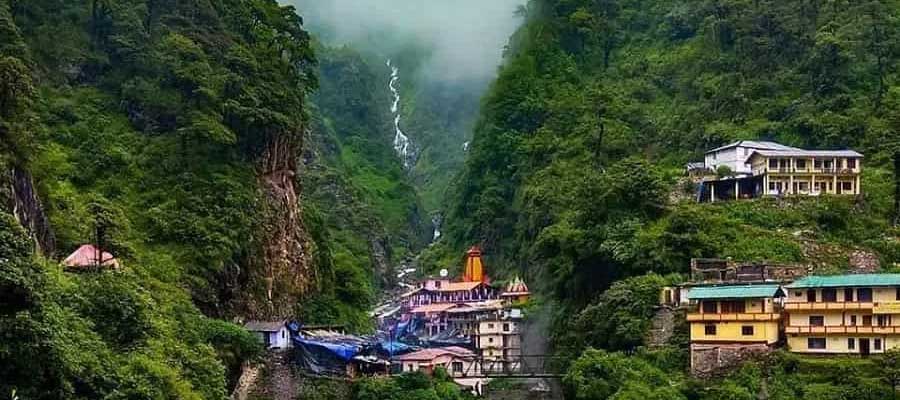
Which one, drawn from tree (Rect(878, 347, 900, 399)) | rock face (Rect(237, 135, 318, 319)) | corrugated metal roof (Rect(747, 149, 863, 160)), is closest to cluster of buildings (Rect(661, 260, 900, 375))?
tree (Rect(878, 347, 900, 399))

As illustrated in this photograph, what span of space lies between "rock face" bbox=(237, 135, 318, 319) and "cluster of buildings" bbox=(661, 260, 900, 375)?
1625 centimetres

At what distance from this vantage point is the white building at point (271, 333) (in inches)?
1426

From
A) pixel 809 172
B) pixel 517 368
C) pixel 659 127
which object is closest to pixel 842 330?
pixel 809 172

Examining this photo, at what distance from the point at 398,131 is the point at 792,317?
286 ft

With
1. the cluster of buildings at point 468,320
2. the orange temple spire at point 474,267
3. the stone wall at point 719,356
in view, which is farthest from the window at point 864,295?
the orange temple spire at point 474,267

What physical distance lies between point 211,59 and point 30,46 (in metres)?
6.95

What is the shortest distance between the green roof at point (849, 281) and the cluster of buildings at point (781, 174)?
1090 cm

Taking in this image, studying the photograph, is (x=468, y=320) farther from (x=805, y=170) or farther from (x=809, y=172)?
(x=809, y=172)

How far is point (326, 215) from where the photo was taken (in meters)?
67.1

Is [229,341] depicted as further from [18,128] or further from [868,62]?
[868,62]

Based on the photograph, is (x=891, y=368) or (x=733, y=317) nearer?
(x=891, y=368)

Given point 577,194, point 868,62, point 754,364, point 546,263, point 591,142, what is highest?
point 868,62

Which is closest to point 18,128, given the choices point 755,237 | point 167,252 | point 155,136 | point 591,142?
point 167,252

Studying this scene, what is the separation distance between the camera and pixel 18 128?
1089 inches
